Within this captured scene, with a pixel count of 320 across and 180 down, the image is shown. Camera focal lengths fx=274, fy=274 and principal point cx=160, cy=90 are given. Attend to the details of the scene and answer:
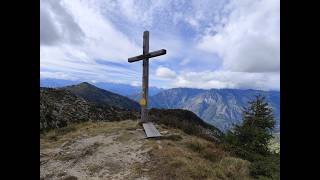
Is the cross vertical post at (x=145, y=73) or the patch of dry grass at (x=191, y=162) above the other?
the cross vertical post at (x=145, y=73)

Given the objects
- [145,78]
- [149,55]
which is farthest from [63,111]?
[149,55]

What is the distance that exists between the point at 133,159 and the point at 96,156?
1614mm

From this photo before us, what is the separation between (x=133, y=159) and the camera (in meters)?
10.8

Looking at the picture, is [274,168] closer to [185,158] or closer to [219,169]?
[219,169]

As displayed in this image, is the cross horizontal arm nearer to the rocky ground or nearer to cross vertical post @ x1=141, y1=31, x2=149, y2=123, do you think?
cross vertical post @ x1=141, y1=31, x2=149, y2=123

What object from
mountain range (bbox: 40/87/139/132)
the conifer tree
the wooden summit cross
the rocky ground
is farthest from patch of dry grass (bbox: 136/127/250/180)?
mountain range (bbox: 40/87/139/132)

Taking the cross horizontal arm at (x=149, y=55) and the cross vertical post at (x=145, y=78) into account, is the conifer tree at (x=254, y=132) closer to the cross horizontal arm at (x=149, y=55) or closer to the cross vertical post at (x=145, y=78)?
the cross vertical post at (x=145, y=78)

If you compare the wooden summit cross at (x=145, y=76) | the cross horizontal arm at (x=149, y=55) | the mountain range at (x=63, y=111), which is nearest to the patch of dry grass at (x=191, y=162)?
the wooden summit cross at (x=145, y=76)

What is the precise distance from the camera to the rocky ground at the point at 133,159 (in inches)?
370
